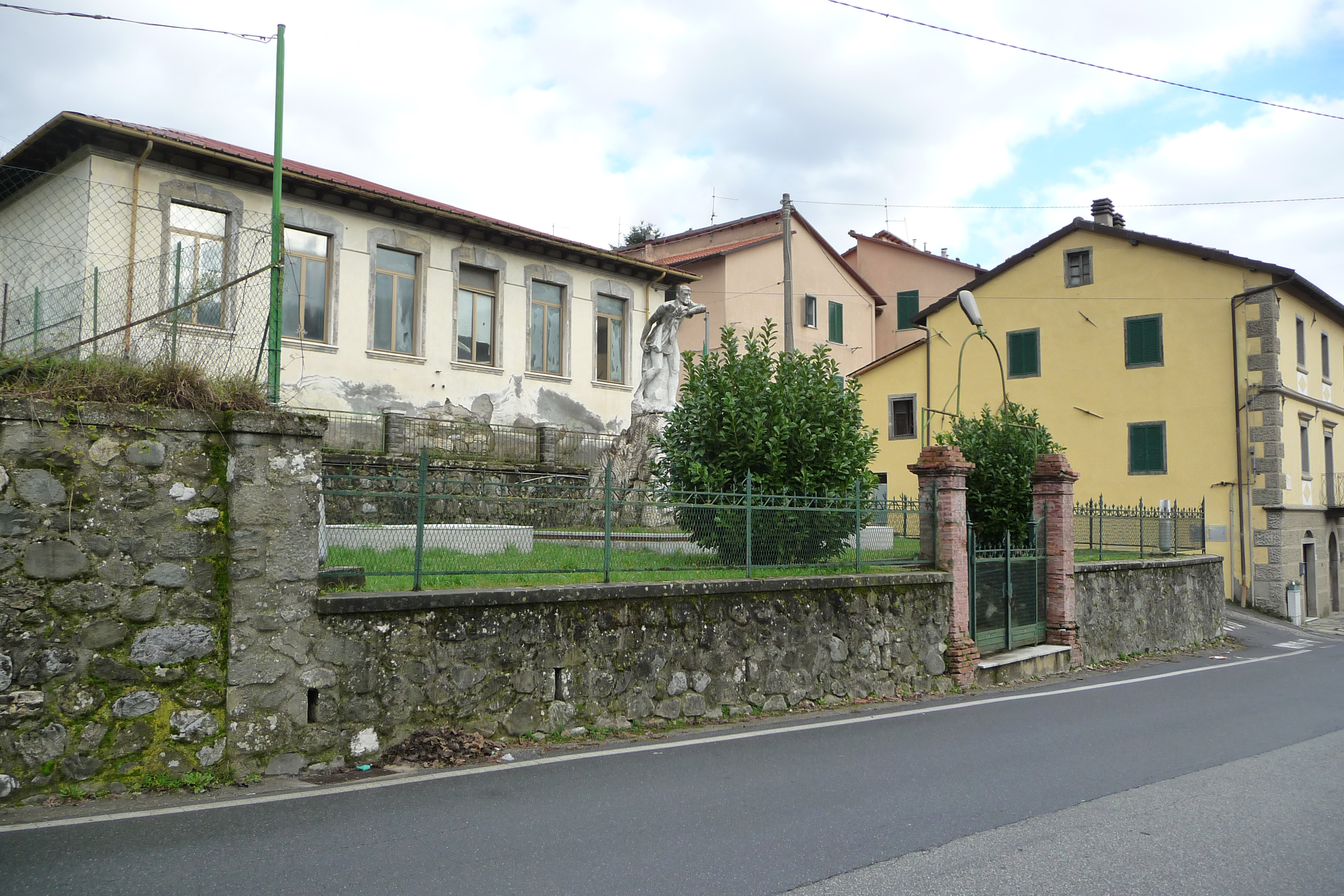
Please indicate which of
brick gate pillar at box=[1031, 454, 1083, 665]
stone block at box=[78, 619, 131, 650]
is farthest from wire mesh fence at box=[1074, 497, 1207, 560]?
stone block at box=[78, 619, 131, 650]

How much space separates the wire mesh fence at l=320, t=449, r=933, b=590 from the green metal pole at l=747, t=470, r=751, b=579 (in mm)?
18

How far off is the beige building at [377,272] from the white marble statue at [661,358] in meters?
5.81

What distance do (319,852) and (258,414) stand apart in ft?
9.81

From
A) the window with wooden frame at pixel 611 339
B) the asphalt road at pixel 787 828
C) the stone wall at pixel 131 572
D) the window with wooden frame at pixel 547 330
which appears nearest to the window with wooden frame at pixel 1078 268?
the window with wooden frame at pixel 611 339

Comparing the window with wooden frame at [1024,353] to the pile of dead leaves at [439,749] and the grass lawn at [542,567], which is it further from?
the pile of dead leaves at [439,749]

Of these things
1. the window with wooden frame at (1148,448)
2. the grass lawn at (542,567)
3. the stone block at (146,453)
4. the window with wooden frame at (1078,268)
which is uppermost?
the window with wooden frame at (1078,268)

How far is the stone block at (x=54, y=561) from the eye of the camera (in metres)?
5.84

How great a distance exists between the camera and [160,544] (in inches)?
246

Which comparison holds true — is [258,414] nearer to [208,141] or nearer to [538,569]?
[538,569]

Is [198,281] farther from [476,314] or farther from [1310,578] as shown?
[1310,578]

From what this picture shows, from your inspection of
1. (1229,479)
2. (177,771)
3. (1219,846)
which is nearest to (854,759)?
(1219,846)

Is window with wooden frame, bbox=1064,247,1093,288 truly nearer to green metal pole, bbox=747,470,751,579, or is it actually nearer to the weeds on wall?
green metal pole, bbox=747,470,751,579

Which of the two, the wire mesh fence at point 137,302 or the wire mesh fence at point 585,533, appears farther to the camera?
the wire mesh fence at point 585,533

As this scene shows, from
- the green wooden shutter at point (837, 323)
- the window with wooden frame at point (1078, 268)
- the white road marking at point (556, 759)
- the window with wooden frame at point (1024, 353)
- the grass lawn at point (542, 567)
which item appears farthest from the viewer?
the green wooden shutter at point (837, 323)
